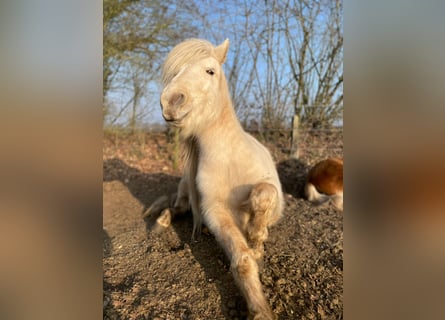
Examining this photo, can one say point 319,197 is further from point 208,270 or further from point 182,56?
point 182,56

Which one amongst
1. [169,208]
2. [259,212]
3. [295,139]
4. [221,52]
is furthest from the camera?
[295,139]

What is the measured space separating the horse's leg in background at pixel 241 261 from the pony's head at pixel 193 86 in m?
0.61

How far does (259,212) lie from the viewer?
5.10 ft

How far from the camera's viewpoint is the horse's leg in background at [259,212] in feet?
5.01

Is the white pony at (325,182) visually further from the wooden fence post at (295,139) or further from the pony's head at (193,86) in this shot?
the pony's head at (193,86)

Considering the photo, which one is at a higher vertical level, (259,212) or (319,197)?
(259,212)

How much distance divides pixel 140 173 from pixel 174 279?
146 inches

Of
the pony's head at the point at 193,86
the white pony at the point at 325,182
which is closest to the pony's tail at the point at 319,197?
the white pony at the point at 325,182

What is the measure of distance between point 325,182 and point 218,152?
6.60ft

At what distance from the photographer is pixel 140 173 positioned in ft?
16.3

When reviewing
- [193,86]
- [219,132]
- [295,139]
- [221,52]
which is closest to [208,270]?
[219,132]

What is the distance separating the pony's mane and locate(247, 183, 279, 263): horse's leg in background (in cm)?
90
